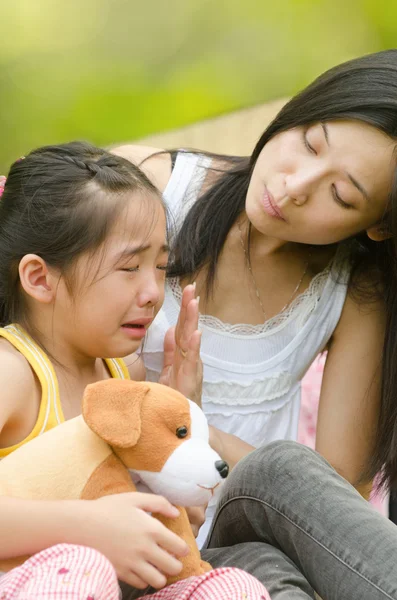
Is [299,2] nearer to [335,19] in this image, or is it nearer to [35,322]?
[335,19]

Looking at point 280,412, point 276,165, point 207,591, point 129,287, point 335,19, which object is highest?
point 335,19

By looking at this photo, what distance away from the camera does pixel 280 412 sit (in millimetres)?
1338

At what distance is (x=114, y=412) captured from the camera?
2.40ft

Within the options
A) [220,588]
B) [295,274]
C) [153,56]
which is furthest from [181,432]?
[153,56]

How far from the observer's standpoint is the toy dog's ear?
0.72 metres

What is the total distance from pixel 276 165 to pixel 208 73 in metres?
1.20

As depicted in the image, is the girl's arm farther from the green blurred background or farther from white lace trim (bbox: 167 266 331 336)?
the green blurred background

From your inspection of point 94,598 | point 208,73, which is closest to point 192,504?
point 94,598

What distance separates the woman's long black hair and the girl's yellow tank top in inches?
14.8

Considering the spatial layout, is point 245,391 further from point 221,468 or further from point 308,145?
point 221,468

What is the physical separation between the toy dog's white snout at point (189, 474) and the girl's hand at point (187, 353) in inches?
13.2

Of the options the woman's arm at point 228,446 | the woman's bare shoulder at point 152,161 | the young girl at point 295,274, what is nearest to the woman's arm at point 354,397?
the young girl at point 295,274

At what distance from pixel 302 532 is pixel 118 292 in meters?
0.33

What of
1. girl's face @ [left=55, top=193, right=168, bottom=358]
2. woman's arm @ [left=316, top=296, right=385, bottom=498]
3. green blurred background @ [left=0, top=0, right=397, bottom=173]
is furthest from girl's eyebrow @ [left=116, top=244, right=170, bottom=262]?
green blurred background @ [left=0, top=0, right=397, bottom=173]
